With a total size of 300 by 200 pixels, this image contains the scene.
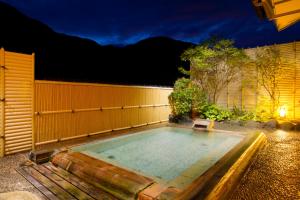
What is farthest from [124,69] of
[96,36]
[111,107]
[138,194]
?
[96,36]

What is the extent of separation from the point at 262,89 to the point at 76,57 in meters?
13.8

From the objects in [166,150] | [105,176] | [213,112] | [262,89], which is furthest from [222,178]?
[262,89]

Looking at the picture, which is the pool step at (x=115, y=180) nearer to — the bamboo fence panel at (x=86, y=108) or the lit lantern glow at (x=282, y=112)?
the bamboo fence panel at (x=86, y=108)

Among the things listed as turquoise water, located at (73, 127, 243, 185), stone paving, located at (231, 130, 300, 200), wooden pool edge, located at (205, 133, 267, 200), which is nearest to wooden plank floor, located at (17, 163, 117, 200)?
turquoise water, located at (73, 127, 243, 185)

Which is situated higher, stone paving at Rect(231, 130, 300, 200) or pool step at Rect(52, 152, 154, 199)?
pool step at Rect(52, 152, 154, 199)

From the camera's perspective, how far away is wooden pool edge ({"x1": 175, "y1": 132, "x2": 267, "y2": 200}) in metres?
2.48

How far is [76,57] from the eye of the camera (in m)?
16.9

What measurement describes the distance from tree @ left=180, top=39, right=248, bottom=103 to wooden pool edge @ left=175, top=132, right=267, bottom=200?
21.8 ft

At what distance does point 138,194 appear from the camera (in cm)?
266

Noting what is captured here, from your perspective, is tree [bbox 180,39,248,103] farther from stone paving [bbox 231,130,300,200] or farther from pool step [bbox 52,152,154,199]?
pool step [bbox 52,152,154,199]

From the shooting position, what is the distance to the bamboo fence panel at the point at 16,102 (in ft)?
15.1

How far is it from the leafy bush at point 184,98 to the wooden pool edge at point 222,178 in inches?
210

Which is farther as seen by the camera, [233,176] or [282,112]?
[282,112]

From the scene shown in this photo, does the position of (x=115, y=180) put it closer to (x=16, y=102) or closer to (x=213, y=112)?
(x=16, y=102)
